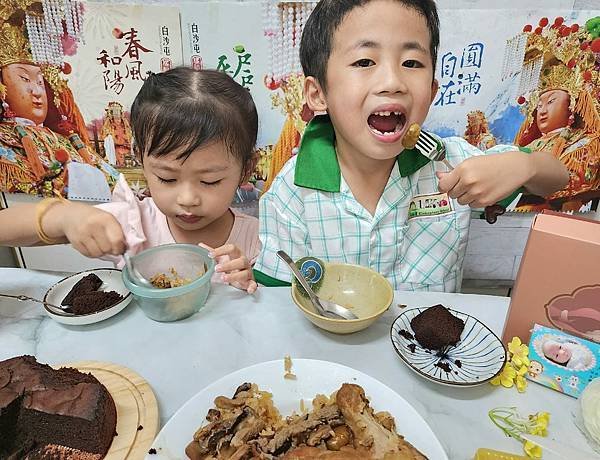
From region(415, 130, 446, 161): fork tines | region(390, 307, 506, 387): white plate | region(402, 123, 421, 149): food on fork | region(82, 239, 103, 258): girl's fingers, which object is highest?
region(402, 123, 421, 149): food on fork

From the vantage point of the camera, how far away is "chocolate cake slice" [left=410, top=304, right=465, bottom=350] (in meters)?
0.99

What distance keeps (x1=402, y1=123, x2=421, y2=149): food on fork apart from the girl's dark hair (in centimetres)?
48

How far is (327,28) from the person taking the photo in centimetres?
122

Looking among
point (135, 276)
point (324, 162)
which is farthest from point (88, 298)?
point (324, 162)

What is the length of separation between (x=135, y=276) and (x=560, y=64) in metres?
1.66

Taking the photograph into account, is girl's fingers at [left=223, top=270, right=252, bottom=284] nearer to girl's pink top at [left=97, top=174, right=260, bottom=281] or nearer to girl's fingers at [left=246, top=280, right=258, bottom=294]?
girl's fingers at [left=246, top=280, right=258, bottom=294]

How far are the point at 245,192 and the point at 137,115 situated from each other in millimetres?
746

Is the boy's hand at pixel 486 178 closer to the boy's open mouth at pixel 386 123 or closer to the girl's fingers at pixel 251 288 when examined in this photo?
the boy's open mouth at pixel 386 123

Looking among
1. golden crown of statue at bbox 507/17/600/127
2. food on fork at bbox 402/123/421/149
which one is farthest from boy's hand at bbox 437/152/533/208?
golden crown of statue at bbox 507/17/600/127

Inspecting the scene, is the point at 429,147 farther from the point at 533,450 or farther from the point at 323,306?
the point at 533,450

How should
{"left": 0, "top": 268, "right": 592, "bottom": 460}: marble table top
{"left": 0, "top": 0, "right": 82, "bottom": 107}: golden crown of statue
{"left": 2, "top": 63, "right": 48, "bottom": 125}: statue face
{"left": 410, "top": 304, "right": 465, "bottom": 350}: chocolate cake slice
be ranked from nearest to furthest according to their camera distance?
{"left": 0, "top": 268, "right": 592, "bottom": 460}: marble table top → {"left": 410, "top": 304, "right": 465, "bottom": 350}: chocolate cake slice → {"left": 0, "top": 0, "right": 82, "bottom": 107}: golden crown of statue → {"left": 2, "top": 63, "right": 48, "bottom": 125}: statue face

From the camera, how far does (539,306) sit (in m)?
0.89

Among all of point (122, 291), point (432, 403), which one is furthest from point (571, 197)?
point (122, 291)

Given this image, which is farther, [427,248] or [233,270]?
[427,248]
